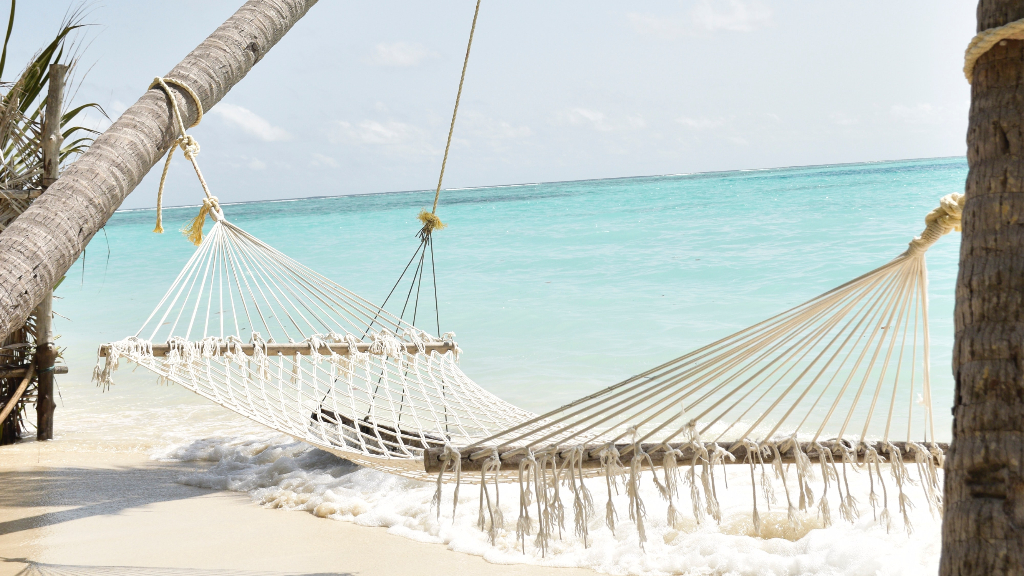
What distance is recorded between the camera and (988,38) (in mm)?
713

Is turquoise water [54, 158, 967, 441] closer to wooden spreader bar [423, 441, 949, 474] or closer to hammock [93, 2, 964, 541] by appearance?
hammock [93, 2, 964, 541]

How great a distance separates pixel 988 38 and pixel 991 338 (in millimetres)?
300

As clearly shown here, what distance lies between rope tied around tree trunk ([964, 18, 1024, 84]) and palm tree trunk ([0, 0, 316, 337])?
1.21m

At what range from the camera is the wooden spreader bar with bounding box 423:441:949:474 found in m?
1.21

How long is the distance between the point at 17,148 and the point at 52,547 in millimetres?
1467

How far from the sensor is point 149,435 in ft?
10.4

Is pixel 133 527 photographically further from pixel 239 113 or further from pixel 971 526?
pixel 239 113

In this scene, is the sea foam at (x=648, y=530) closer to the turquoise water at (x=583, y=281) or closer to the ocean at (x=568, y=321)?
the ocean at (x=568, y=321)

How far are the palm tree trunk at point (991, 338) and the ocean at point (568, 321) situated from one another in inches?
43.2

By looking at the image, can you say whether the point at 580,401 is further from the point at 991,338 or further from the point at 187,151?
the point at 187,151

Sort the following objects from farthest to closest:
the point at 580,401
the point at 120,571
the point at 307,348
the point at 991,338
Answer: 1. the point at 307,348
2. the point at 120,571
3. the point at 580,401
4. the point at 991,338

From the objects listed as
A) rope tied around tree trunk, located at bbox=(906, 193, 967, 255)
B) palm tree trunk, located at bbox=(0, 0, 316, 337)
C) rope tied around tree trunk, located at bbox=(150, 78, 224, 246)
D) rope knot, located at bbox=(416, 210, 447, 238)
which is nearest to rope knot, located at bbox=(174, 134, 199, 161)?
rope tied around tree trunk, located at bbox=(150, 78, 224, 246)

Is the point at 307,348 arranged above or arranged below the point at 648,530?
above

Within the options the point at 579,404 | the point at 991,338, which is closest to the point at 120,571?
the point at 579,404
